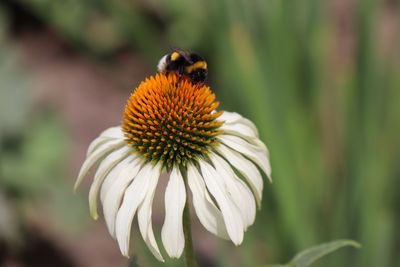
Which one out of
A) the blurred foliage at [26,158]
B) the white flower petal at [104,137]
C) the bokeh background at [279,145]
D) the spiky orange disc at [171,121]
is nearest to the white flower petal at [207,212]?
the spiky orange disc at [171,121]

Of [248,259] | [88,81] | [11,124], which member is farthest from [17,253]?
[88,81]

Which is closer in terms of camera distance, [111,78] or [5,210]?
[5,210]

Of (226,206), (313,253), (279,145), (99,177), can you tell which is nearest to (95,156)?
(99,177)

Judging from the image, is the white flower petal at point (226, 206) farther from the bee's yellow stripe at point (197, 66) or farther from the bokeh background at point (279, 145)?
the bokeh background at point (279, 145)

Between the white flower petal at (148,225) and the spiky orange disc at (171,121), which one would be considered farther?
the spiky orange disc at (171,121)

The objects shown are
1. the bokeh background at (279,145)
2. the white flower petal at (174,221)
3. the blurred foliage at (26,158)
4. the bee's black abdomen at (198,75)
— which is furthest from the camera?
the blurred foliage at (26,158)

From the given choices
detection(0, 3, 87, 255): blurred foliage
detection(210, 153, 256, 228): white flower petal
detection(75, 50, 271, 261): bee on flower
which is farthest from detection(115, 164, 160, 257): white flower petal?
detection(0, 3, 87, 255): blurred foliage

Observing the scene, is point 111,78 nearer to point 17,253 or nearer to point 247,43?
point 17,253
